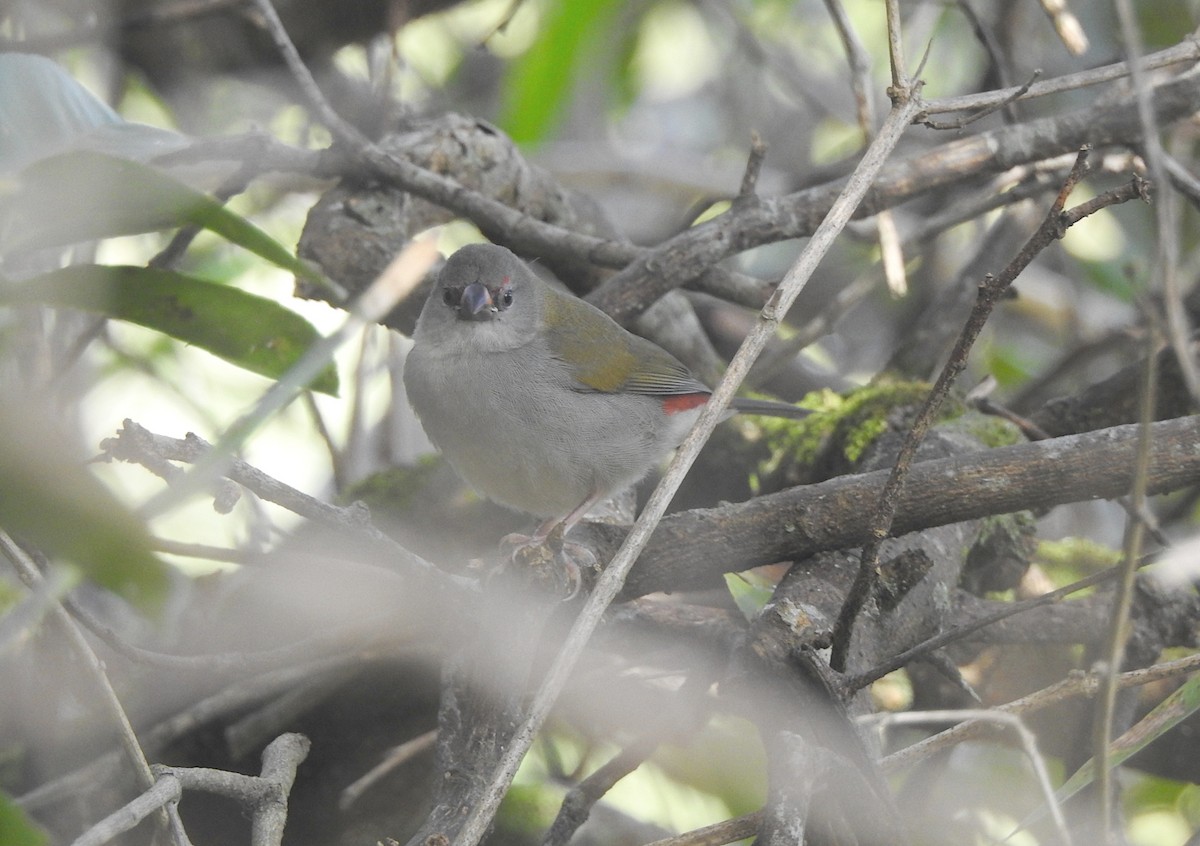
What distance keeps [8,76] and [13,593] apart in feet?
6.50

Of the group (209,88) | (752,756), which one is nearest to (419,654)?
(752,756)

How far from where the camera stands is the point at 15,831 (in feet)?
3.93

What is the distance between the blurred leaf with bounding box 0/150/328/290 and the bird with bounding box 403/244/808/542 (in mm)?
1553

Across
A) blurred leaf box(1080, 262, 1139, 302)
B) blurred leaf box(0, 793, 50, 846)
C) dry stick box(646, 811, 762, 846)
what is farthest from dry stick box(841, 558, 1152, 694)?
blurred leaf box(1080, 262, 1139, 302)

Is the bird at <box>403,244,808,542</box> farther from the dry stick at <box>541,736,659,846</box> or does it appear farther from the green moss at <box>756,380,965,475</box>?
the dry stick at <box>541,736,659,846</box>

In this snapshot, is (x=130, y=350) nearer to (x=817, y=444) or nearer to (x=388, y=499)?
(x=388, y=499)

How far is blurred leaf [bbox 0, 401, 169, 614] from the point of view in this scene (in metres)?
0.95

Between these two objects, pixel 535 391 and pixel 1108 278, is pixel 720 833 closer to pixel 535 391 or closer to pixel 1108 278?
pixel 535 391

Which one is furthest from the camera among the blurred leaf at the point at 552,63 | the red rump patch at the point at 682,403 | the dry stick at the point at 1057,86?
the red rump patch at the point at 682,403

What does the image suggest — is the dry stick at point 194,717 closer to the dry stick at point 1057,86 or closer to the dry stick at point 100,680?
the dry stick at point 100,680

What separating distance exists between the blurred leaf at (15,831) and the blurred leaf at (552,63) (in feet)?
9.08

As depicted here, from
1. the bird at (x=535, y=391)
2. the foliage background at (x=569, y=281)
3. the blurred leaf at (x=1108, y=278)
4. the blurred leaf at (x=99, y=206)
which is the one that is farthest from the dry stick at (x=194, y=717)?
the blurred leaf at (x=1108, y=278)

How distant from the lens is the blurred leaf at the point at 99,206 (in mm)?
1671

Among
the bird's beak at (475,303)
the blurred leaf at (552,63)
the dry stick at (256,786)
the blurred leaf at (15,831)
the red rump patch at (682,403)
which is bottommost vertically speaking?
the dry stick at (256,786)
